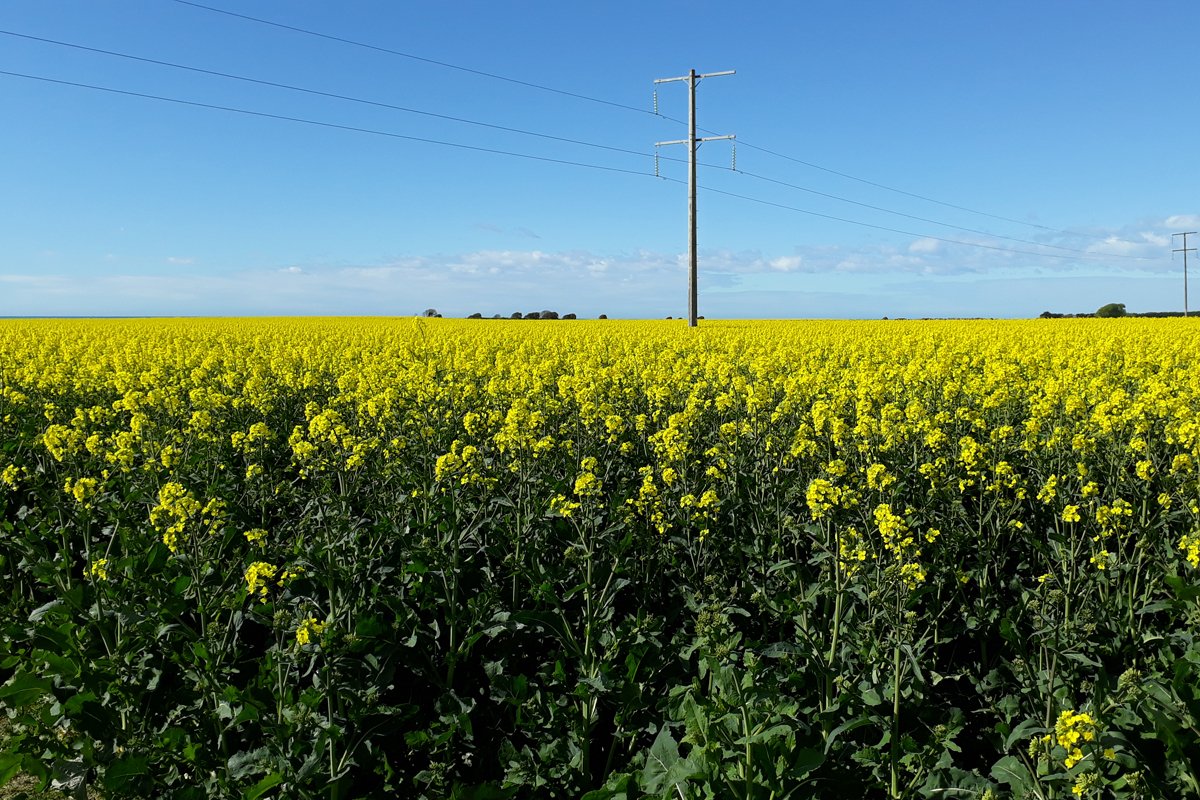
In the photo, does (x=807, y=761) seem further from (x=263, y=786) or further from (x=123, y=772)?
(x=123, y=772)

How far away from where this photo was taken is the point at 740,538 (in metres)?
4.95

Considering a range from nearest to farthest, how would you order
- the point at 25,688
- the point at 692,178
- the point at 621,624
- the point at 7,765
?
the point at 7,765 < the point at 25,688 < the point at 621,624 < the point at 692,178

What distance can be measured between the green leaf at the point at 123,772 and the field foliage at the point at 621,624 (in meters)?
0.02

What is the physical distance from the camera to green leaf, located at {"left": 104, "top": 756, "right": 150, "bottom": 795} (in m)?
2.97

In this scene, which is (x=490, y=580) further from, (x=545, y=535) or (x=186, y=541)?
(x=186, y=541)

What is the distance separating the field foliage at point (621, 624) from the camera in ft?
10.0

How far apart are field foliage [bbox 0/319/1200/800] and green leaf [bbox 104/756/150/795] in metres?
0.02

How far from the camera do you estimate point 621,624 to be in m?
4.14

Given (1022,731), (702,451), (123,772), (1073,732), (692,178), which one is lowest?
(123,772)

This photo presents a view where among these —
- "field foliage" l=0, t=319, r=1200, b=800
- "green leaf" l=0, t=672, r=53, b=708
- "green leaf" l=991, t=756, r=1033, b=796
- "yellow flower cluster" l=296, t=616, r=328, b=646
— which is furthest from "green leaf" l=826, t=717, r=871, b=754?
"green leaf" l=0, t=672, r=53, b=708

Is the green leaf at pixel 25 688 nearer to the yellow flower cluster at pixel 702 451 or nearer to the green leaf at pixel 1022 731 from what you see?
the yellow flower cluster at pixel 702 451

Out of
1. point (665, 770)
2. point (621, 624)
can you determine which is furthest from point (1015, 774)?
point (621, 624)

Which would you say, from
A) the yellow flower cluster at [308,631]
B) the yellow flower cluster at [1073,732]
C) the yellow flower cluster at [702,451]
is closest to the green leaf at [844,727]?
the yellow flower cluster at [1073,732]

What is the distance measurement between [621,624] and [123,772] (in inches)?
93.8
